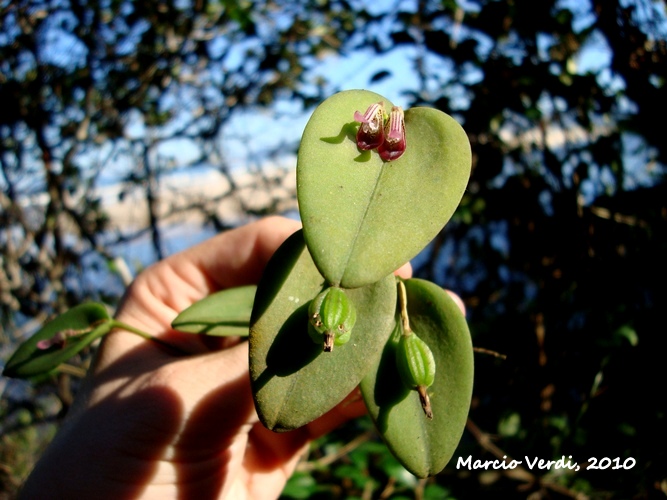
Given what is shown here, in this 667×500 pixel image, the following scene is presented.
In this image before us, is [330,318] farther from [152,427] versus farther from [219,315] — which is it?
[152,427]

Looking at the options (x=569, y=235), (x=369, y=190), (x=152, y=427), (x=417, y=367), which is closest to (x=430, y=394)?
(x=417, y=367)

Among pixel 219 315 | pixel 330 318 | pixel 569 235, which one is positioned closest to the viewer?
pixel 330 318

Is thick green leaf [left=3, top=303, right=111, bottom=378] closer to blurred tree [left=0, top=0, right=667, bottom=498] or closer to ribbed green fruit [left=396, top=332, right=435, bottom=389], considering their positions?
ribbed green fruit [left=396, top=332, right=435, bottom=389]

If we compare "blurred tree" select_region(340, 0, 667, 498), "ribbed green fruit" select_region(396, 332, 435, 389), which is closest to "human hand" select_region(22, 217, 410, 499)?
"ribbed green fruit" select_region(396, 332, 435, 389)

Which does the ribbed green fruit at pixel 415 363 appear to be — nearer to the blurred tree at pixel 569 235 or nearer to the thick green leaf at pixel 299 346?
the thick green leaf at pixel 299 346

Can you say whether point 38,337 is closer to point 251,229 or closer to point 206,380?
point 206,380

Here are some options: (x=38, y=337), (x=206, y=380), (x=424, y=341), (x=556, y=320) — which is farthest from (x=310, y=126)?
(x=556, y=320)

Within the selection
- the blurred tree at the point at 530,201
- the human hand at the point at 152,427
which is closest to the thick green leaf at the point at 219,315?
the human hand at the point at 152,427
